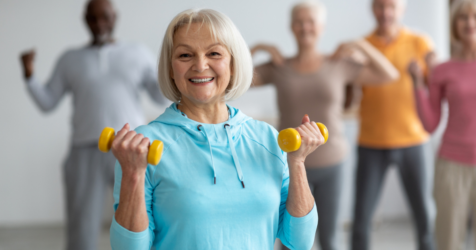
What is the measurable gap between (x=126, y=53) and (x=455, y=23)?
170 cm

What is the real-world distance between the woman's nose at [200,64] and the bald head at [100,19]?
1521 millimetres

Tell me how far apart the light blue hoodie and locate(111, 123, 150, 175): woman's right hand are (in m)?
0.12

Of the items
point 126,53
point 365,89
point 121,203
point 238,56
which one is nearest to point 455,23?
point 365,89

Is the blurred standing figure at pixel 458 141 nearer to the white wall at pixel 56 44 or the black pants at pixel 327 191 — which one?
the black pants at pixel 327 191

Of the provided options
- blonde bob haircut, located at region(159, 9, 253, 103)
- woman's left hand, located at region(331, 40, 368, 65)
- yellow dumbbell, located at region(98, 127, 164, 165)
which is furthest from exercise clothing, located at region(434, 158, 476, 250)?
yellow dumbbell, located at region(98, 127, 164, 165)

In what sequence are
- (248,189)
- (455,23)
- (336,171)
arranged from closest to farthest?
(248,189) → (455,23) → (336,171)

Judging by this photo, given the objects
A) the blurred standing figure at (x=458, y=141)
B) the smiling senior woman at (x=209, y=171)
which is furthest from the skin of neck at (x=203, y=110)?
the blurred standing figure at (x=458, y=141)

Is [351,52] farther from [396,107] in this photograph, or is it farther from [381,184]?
[381,184]

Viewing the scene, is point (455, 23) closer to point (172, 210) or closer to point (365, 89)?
point (365, 89)

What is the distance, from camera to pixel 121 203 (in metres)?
1.04

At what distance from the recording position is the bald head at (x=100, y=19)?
8.10 ft

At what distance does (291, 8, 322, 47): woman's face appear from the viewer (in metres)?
2.40

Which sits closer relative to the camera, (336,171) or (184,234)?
(184,234)

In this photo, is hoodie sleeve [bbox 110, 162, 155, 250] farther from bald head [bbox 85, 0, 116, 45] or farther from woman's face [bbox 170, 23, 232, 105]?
bald head [bbox 85, 0, 116, 45]
